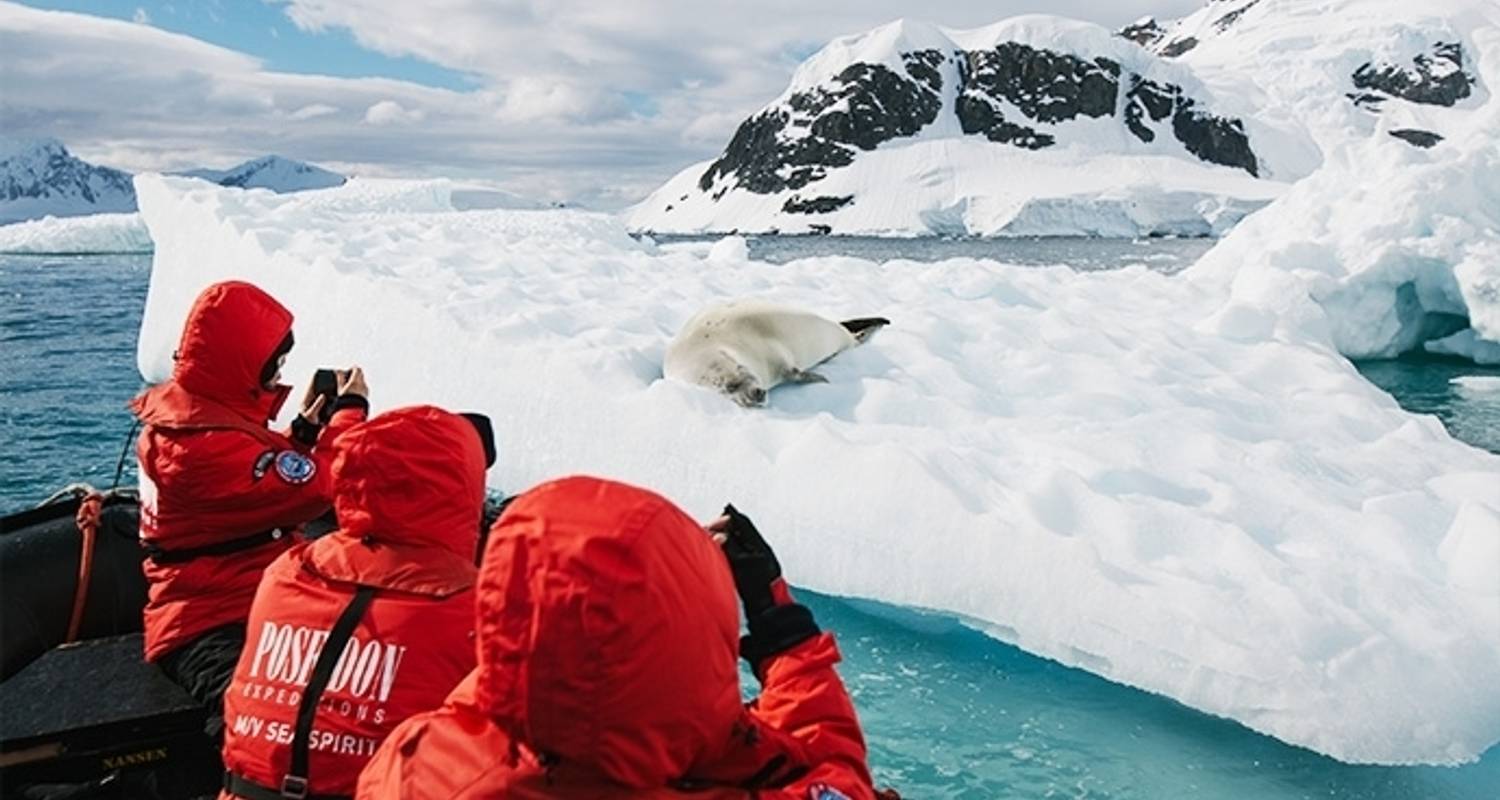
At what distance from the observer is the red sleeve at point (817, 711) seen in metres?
1.18

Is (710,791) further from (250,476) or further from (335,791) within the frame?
(250,476)

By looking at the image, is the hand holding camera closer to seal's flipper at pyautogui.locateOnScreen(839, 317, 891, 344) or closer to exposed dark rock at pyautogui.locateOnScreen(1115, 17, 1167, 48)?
seal's flipper at pyautogui.locateOnScreen(839, 317, 891, 344)

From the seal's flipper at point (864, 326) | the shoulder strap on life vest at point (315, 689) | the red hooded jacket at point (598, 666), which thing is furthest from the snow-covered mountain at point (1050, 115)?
the red hooded jacket at point (598, 666)

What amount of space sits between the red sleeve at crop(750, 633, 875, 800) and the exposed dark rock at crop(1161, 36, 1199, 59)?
122 meters

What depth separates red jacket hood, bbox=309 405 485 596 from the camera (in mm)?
1513

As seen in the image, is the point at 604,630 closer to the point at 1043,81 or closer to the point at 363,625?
the point at 363,625

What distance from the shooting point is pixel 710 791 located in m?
1.02

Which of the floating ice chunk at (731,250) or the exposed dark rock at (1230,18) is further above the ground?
the exposed dark rock at (1230,18)

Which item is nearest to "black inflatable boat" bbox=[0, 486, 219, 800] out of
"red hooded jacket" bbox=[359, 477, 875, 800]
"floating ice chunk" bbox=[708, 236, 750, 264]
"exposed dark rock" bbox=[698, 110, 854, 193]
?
"red hooded jacket" bbox=[359, 477, 875, 800]

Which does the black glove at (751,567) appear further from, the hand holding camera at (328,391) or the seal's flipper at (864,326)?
the seal's flipper at (864,326)

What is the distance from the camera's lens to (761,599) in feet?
4.21

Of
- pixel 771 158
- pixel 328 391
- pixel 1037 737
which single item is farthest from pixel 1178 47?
pixel 328 391

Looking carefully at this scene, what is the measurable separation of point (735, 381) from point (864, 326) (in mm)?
1308

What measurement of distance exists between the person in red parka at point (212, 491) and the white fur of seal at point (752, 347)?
2231 millimetres
